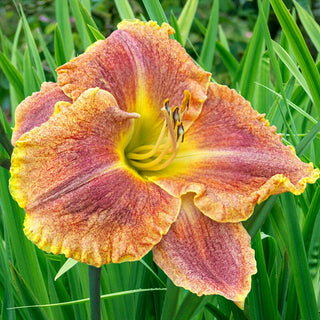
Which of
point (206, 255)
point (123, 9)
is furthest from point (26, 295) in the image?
point (123, 9)

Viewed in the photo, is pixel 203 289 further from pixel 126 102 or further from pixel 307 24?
pixel 307 24

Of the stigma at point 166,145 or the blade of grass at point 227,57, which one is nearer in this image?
the stigma at point 166,145

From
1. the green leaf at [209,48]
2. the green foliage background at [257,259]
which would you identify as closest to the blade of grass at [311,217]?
the green foliage background at [257,259]

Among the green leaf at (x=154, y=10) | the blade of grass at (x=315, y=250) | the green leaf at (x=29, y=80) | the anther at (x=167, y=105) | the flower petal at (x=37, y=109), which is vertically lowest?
the blade of grass at (x=315, y=250)

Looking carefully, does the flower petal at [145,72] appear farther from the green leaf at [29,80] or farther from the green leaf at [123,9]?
the green leaf at [123,9]

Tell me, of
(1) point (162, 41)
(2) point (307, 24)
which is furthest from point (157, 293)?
(2) point (307, 24)

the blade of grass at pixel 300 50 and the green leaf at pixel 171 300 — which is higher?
the blade of grass at pixel 300 50

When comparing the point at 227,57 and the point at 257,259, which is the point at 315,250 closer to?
the point at 257,259

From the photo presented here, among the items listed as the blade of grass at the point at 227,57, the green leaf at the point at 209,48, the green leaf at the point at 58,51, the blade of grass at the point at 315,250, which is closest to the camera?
the blade of grass at the point at 315,250
